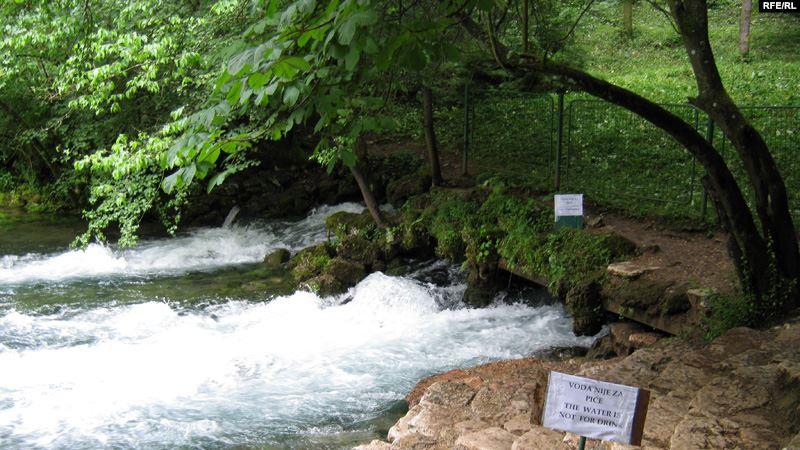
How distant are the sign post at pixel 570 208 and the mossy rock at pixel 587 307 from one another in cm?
106

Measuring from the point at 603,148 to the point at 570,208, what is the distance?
3.70m

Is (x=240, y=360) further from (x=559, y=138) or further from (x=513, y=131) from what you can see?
(x=513, y=131)

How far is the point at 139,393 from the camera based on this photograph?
7.09 m

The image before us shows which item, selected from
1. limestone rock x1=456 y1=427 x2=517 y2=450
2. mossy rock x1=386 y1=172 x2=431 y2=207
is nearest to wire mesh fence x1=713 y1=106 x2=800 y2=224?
mossy rock x1=386 y1=172 x2=431 y2=207

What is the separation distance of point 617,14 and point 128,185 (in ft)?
66.6

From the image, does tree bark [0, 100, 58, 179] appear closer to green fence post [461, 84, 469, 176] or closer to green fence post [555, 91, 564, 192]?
green fence post [461, 84, 469, 176]

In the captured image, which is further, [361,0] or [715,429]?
[715,429]

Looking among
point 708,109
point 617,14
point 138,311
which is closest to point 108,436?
point 138,311

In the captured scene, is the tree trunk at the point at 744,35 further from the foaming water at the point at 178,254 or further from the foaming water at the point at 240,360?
the foaming water at the point at 240,360

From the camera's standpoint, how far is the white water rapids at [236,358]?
6.38 metres

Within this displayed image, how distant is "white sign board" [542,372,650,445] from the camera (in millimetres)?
3559

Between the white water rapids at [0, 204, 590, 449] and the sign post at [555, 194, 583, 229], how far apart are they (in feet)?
3.73

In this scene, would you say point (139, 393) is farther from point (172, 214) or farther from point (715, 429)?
point (172, 214)

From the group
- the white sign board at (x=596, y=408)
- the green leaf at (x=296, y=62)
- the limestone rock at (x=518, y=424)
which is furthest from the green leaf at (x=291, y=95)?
the limestone rock at (x=518, y=424)
